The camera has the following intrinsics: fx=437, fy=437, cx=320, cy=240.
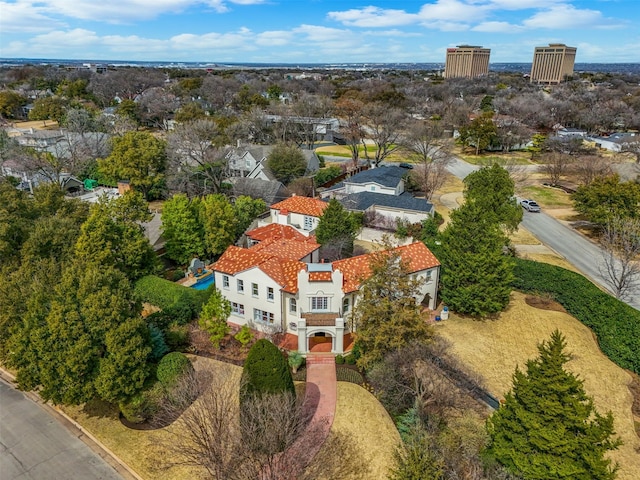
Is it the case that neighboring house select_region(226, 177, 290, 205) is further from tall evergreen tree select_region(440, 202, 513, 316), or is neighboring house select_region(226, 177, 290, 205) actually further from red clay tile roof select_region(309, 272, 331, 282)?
red clay tile roof select_region(309, 272, 331, 282)

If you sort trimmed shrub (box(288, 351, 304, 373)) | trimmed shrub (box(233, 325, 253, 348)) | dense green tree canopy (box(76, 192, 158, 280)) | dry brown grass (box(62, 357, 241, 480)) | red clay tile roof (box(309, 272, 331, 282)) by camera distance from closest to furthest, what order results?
dry brown grass (box(62, 357, 241, 480)) < trimmed shrub (box(288, 351, 304, 373)) < red clay tile roof (box(309, 272, 331, 282)) < trimmed shrub (box(233, 325, 253, 348)) < dense green tree canopy (box(76, 192, 158, 280))

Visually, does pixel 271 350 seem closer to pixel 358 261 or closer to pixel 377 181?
pixel 358 261

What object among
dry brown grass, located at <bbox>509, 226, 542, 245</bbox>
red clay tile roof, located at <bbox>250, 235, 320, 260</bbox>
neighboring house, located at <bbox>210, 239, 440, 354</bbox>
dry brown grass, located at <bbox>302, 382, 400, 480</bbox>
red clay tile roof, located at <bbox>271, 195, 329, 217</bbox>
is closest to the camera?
dry brown grass, located at <bbox>302, 382, 400, 480</bbox>

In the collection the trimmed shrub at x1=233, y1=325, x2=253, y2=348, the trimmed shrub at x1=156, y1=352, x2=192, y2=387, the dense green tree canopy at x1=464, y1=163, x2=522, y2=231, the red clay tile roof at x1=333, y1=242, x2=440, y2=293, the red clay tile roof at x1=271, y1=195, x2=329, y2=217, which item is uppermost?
the dense green tree canopy at x1=464, y1=163, x2=522, y2=231

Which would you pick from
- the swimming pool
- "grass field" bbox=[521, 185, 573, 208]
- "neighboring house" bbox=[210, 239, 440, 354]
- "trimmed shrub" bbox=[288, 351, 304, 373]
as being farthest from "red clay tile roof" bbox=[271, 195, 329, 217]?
"grass field" bbox=[521, 185, 573, 208]

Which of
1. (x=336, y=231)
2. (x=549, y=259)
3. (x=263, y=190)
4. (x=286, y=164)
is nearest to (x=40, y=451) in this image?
(x=336, y=231)

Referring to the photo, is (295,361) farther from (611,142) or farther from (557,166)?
(611,142)

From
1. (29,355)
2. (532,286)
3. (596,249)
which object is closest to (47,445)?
(29,355)

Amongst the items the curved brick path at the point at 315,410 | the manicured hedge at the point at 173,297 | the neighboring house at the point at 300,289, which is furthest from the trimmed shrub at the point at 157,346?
the curved brick path at the point at 315,410
